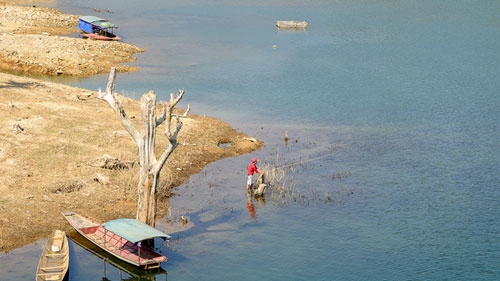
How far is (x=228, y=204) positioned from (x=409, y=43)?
189ft

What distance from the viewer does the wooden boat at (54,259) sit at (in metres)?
30.5

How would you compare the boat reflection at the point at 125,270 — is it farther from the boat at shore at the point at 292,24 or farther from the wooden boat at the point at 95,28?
the boat at shore at the point at 292,24

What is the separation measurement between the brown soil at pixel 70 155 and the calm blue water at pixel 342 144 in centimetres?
170

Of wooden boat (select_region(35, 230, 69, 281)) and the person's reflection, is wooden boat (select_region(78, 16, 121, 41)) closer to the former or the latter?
the person's reflection

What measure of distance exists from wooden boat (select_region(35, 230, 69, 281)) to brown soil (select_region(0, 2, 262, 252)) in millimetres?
2084

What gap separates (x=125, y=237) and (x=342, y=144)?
25919mm

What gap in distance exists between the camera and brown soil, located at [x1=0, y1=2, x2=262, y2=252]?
37906 mm

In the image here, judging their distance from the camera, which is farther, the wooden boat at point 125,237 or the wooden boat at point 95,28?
the wooden boat at point 95,28

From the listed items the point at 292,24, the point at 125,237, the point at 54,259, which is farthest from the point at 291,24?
the point at 54,259

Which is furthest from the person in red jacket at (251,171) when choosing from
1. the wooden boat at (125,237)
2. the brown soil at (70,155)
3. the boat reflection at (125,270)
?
the boat reflection at (125,270)

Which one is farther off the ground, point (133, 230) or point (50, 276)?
point (133, 230)

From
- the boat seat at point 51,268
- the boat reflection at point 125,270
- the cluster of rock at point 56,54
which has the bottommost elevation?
the boat reflection at point 125,270

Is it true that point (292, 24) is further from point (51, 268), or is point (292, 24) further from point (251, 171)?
point (51, 268)

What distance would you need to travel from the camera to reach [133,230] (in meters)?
32.7
